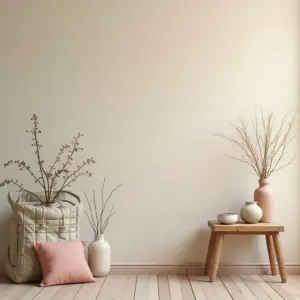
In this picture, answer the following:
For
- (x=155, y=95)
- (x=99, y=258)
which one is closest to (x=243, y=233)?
(x=99, y=258)

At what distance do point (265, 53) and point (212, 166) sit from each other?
1035 millimetres

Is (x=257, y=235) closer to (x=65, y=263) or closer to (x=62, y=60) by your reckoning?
(x=65, y=263)

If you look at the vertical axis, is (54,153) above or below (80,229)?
above

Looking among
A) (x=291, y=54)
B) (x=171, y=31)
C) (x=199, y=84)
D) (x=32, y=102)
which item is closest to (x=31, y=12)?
(x=32, y=102)

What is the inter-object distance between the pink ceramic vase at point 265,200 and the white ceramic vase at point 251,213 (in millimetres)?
106

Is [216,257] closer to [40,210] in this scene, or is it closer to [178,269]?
[178,269]

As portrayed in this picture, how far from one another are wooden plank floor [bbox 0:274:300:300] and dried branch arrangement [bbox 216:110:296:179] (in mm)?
937

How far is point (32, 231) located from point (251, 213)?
5.40 ft

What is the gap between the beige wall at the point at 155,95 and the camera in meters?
4.06

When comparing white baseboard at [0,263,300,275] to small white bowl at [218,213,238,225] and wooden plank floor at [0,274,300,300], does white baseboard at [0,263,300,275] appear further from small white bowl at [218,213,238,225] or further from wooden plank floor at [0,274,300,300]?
small white bowl at [218,213,238,225]

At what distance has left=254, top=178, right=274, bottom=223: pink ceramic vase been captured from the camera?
3.86m

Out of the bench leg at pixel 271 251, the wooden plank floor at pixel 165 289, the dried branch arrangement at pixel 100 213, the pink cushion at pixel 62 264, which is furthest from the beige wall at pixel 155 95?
the pink cushion at pixel 62 264

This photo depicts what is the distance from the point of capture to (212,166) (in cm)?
407

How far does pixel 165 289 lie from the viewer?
11.5 feet
